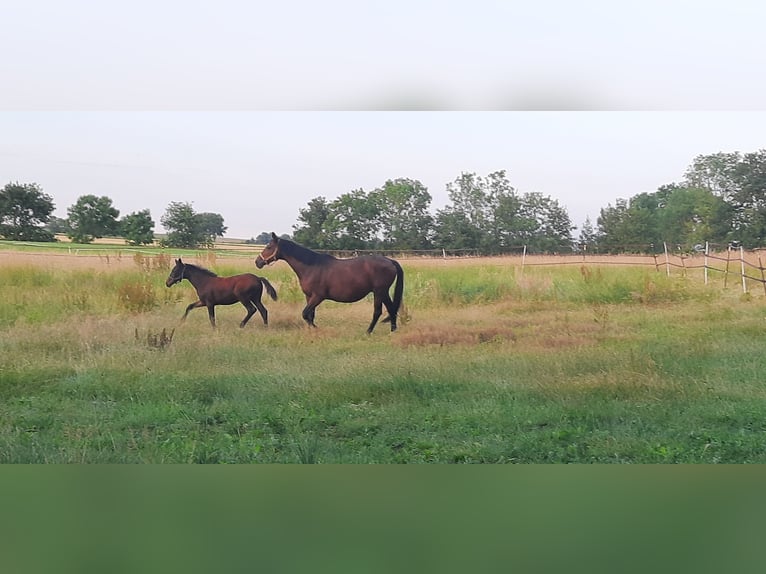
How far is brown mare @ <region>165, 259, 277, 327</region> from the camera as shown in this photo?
20.9 ft

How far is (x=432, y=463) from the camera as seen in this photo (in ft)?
14.4

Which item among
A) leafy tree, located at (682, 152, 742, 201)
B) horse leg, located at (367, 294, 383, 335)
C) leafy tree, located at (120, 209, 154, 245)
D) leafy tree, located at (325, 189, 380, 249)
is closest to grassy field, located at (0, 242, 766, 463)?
horse leg, located at (367, 294, 383, 335)

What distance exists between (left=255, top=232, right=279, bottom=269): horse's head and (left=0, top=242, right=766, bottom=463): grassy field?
10cm

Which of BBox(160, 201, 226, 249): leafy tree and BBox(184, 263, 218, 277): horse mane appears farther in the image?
BBox(184, 263, 218, 277): horse mane

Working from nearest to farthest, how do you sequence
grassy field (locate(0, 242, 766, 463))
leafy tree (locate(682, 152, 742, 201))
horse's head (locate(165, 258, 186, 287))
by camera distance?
grassy field (locate(0, 242, 766, 463)), leafy tree (locate(682, 152, 742, 201)), horse's head (locate(165, 258, 186, 287))

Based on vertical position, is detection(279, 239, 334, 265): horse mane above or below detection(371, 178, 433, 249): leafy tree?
below

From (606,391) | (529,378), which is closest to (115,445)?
(529,378)

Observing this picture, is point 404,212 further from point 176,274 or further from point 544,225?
point 176,274

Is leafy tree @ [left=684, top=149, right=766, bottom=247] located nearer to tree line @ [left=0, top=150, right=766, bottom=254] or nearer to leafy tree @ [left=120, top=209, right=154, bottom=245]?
tree line @ [left=0, top=150, right=766, bottom=254]

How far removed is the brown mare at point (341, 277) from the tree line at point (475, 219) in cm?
15

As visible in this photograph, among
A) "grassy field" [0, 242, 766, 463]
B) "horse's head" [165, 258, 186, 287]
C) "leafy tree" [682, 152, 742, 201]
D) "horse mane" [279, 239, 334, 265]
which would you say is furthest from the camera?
"horse's head" [165, 258, 186, 287]

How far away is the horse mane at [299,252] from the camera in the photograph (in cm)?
637

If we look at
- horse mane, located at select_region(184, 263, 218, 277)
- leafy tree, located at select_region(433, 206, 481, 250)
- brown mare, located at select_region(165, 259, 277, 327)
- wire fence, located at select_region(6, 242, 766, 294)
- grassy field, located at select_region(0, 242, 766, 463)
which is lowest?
grassy field, located at select_region(0, 242, 766, 463)

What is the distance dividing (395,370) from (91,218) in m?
3.40
